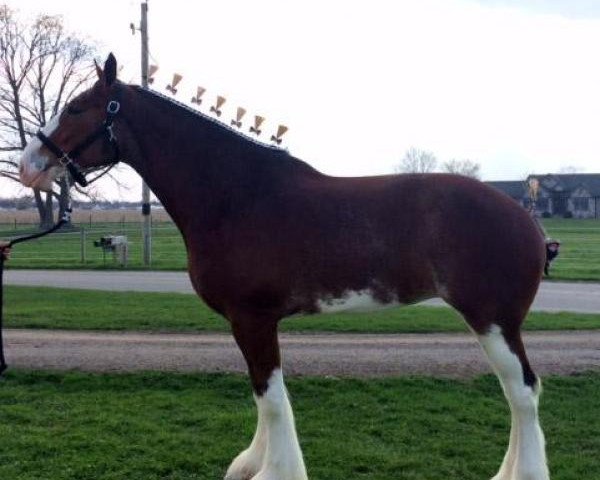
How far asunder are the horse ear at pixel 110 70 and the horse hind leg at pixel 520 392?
9.57ft

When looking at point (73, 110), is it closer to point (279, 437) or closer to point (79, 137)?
point (79, 137)

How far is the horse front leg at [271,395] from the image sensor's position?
4.30 m

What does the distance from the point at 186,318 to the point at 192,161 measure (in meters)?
8.00

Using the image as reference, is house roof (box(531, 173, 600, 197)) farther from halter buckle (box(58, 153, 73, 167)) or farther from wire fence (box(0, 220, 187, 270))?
halter buckle (box(58, 153, 73, 167))

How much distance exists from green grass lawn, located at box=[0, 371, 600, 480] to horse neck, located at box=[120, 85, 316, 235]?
1.97 m

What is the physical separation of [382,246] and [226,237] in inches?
39.6

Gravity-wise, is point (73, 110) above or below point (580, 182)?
below

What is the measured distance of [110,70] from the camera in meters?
4.52

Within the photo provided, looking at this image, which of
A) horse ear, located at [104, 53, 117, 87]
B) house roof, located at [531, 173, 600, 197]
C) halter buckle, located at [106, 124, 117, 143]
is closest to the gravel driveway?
halter buckle, located at [106, 124, 117, 143]

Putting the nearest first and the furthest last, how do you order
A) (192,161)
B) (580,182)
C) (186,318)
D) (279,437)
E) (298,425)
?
(279,437) < (192,161) < (298,425) < (186,318) < (580,182)

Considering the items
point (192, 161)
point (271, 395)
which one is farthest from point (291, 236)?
point (271, 395)

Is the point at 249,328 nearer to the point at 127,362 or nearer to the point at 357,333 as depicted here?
the point at 127,362

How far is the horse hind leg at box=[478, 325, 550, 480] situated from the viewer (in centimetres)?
410

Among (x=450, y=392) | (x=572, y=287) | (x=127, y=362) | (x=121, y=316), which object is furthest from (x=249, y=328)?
(x=572, y=287)
